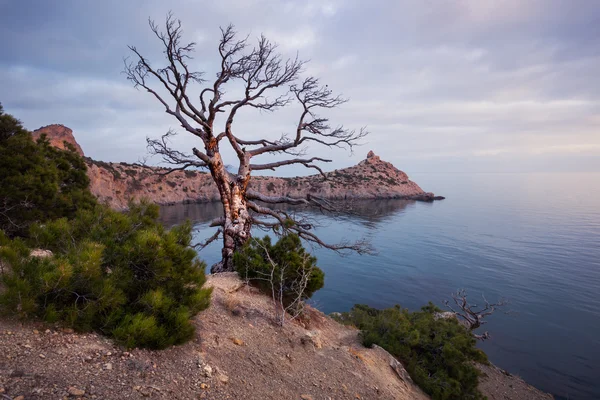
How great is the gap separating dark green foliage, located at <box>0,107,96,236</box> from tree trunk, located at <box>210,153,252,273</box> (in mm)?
4482

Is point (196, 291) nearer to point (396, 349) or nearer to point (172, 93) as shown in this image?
point (396, 349)

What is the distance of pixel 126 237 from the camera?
16.7 ft

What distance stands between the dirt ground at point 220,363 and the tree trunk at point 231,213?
1.65 metres

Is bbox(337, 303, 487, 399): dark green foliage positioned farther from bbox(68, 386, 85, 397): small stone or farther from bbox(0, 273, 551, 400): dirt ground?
bbox(68, 386, 85, 397): small stone

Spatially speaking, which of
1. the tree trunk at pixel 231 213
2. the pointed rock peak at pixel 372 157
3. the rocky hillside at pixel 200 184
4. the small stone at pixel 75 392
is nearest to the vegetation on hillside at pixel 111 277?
the small stone at pixel 75 392

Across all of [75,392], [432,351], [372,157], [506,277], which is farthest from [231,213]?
[372,157]

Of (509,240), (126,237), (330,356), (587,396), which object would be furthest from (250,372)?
(509,240)

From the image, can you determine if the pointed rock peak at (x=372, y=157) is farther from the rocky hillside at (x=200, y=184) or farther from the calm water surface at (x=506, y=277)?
the calm water surface at (x=506, y=277)

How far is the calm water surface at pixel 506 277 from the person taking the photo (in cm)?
1503

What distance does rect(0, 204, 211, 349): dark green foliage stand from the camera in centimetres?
383

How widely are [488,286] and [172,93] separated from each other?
82.2 ft

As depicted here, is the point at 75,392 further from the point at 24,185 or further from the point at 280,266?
the point at 24,185

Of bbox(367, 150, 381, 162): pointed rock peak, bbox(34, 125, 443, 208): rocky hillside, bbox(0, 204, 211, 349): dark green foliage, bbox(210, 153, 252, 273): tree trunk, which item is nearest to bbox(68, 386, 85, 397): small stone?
bbox(0, 204, 211, 349): dark green foliage

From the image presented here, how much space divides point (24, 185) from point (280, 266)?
700cm
